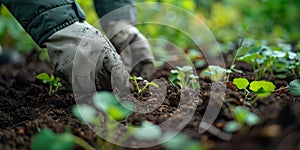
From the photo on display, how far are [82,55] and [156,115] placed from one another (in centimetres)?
38

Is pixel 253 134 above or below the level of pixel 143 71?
below

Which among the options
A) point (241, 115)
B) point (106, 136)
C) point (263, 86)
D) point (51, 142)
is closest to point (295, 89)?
point (263, 86)

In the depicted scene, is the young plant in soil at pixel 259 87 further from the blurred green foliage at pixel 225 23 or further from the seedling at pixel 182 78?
the blurred green foliage at pixel 225 23

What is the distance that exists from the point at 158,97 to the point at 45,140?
2.37ft

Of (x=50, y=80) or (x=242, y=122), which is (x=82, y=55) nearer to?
(x=50, y=80)

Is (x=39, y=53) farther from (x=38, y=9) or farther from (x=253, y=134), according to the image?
(x=253, y=134)

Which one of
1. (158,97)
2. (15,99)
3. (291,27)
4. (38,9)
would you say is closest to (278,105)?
(158,97)

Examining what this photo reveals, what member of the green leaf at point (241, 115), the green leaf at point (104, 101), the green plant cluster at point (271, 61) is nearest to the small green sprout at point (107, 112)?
the green leaf at point (104, 101)

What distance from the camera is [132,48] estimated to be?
2125 millimetres

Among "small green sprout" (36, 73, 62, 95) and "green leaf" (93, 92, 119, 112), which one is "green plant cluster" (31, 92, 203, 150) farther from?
"small green sprout" (36, 73, 62, 95)

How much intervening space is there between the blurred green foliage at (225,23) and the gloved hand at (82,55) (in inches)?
44.8

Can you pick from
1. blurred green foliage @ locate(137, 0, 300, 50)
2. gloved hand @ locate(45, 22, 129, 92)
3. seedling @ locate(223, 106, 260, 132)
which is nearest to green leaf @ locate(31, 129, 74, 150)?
seedling @ locate(223, 106, 260, 132)

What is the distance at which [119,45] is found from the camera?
2.09m

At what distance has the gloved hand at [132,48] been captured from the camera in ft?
6.79
